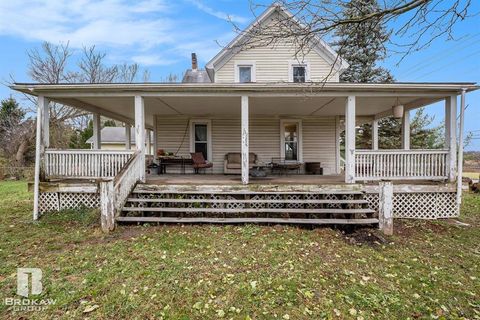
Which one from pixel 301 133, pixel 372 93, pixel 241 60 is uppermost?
pixel 241 60

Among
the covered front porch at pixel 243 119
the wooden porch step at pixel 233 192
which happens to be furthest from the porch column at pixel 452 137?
the wooden porch step at pixel 233 192

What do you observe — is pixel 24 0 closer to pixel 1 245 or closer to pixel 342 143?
pixel 1 245

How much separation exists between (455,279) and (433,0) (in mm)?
4065

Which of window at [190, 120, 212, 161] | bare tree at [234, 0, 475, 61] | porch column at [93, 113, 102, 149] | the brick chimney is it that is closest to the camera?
bare tree at [234, 0, 475, 61]

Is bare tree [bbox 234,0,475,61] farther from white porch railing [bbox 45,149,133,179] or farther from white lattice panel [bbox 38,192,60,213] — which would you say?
white lattice panel [bbox 38,192,60,213]

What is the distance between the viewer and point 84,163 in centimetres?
661

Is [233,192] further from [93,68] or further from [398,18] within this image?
[93,68]

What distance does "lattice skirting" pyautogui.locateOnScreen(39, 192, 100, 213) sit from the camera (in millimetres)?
6703

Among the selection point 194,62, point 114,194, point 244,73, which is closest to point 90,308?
point 114,194

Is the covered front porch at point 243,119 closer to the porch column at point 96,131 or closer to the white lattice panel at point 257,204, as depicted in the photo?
the porch column at point 96,131

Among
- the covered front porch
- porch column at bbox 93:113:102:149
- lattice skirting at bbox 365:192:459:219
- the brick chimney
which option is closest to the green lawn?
lattice skirting at bbox 365:192:459:219

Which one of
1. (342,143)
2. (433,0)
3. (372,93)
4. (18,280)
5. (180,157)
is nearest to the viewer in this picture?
(18,280)

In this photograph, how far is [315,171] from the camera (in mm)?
9805

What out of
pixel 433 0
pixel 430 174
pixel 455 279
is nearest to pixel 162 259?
pixel 455 279
